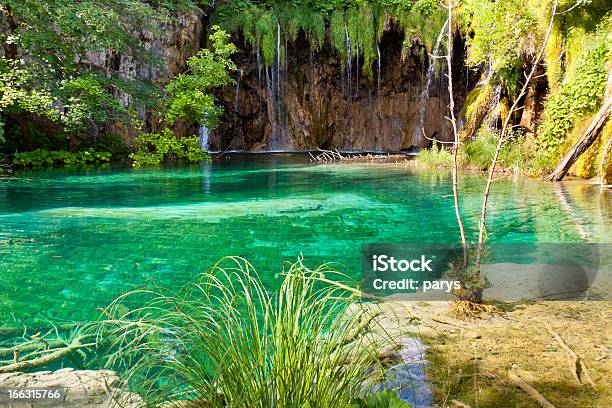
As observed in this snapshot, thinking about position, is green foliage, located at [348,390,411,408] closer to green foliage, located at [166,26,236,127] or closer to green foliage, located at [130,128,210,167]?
green foliage, located at [130,128,210,167]

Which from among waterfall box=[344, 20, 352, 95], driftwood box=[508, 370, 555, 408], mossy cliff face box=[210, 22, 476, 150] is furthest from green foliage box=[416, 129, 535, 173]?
driftwood box=[508, 370, 555, 408]

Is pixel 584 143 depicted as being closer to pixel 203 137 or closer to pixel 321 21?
pixel 321 21

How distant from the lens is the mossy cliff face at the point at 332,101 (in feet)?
81.7

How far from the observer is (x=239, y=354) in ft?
5.73

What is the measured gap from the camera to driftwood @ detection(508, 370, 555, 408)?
2.08 m

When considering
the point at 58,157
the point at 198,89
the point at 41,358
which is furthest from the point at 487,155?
the point at 58,157

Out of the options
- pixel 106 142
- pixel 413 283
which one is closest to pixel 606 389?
pixel 413 283

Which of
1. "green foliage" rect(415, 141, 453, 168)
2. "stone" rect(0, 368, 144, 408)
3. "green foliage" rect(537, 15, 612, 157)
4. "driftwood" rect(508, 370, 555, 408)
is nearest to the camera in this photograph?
"driftwood" rect(508, 370, 555, 408)

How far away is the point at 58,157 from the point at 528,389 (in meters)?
17.3

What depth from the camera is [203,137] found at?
23.5 meters

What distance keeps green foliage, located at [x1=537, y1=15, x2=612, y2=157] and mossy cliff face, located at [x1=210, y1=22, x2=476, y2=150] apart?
12731 millimetres

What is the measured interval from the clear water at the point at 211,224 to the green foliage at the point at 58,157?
12.8ft

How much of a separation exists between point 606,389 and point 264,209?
21.0 ft

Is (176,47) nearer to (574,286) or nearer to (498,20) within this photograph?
(498,20)
